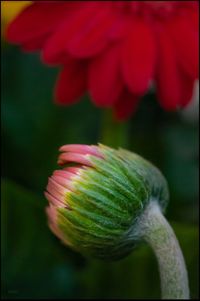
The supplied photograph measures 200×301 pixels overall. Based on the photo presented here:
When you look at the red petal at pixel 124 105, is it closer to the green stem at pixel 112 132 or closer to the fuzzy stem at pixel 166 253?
the green stem at pixel 112 132

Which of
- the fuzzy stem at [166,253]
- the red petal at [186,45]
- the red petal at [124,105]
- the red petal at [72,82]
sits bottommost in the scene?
the fuzzy stem at [166,253]

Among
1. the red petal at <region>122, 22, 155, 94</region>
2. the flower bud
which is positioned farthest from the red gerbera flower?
the flower bud

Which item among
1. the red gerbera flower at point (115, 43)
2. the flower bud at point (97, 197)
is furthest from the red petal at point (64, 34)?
the flower bud at point (97, 197)

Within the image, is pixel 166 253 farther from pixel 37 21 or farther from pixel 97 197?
pixel 37 21

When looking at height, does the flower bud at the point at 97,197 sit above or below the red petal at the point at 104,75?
below

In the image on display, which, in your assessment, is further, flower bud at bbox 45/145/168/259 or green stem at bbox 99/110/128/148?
green stem at bbox 99/110/128/148

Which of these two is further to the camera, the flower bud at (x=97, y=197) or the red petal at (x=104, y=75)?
the red petal at (x=104, y=75)

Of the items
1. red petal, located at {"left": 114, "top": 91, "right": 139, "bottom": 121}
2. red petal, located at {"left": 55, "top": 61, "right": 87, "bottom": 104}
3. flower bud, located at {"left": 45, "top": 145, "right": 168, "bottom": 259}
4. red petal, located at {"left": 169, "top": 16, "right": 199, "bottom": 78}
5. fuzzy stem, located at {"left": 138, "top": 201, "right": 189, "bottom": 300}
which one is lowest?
fuzzy stem, located at {"left": 138, "top": 201, "right": 189, "bottom": 300}

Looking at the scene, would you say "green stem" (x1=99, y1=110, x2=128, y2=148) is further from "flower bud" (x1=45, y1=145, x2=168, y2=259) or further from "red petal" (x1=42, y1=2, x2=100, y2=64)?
Result: "flower bud" (x1=45, y1=145, x2=168, y2=259)
